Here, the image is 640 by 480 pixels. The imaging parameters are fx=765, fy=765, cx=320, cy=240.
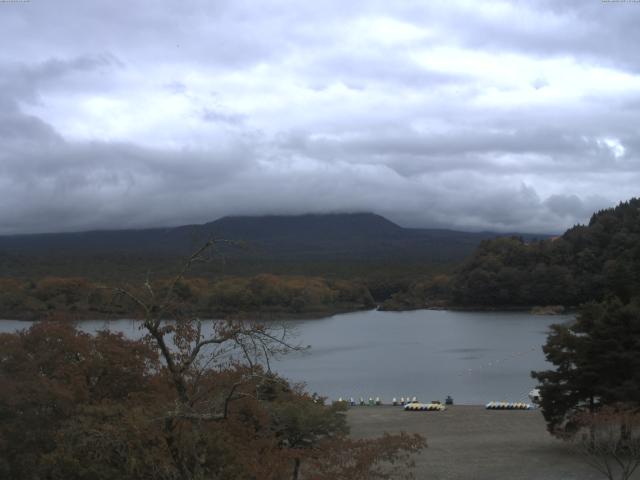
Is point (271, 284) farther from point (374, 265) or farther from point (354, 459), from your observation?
point (354, 459)

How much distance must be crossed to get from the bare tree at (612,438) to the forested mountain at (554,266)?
66.8 m

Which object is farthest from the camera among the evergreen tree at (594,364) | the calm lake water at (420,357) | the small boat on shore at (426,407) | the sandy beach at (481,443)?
the calm lake water at (420,357)

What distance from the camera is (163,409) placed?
7.40 m

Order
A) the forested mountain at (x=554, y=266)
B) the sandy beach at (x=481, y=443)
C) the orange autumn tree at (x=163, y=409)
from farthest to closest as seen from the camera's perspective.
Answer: the forested mountain at (x=554, y=266)
the sandy beach at (x=481, y=443)
the orange autumn tree at (x=163, y=409)

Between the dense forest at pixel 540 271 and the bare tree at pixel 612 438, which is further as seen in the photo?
the dense forest at pixel 540 271

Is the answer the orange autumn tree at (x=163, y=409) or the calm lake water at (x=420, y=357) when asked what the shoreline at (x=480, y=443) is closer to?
the orange autumn tree at (x=163, y=409)

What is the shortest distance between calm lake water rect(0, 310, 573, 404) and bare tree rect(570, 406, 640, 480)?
24.6ft

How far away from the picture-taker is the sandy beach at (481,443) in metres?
17.5

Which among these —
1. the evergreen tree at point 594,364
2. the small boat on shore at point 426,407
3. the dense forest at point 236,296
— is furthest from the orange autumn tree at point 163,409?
the dense forest at point 236,296

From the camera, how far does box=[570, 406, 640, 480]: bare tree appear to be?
1516 centimetres

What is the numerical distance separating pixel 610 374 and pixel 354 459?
9791mm

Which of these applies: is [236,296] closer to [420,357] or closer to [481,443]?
[420,357]

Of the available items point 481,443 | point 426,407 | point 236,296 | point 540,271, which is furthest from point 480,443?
point 540,271

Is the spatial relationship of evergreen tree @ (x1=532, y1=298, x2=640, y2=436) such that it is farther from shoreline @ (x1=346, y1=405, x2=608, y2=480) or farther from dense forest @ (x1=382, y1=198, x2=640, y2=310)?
dense forest @ (x1=382, y1=198, x2=640, y2=310)
